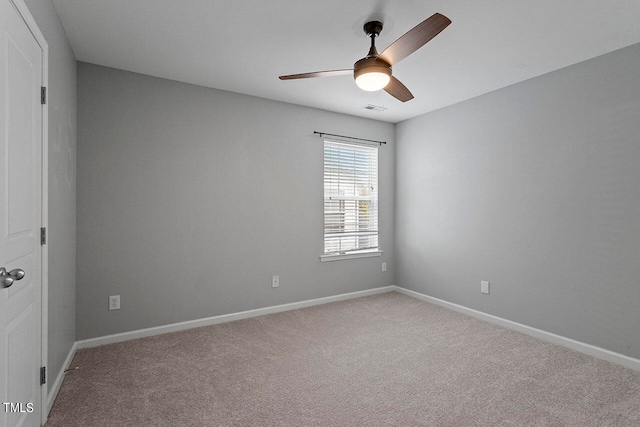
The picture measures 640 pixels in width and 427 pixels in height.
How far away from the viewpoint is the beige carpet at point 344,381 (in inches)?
76.3

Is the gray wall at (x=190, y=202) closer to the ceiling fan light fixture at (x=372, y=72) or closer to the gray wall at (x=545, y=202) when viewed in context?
the gray wall at (x=545, y=202)

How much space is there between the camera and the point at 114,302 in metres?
2.99

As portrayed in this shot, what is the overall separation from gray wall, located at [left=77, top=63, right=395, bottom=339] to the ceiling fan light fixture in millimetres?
1853

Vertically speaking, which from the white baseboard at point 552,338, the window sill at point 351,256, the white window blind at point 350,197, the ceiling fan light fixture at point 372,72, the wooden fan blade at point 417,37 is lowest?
the white baseboard at point 552,338

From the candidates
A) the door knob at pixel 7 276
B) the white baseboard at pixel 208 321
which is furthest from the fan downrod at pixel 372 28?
the white baseboard at pixel 208 321

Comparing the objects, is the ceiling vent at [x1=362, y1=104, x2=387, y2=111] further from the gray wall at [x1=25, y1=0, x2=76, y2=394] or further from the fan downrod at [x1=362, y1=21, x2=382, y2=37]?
the gray wall at [x1=25, y1=0, x2=76, y2=394]

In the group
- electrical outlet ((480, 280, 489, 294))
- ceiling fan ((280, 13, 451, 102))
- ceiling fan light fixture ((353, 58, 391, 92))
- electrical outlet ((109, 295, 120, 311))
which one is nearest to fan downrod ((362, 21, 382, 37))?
ceiling fan ((280, 13, 451, 102))

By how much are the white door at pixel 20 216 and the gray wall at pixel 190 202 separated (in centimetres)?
122

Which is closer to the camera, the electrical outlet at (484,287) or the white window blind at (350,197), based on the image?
the electrical outlet at (484,287)

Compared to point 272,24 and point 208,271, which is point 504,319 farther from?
point 272,24

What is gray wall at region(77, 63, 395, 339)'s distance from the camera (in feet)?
9.64

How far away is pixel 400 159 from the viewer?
4.79m

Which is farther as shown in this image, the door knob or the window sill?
the window sill

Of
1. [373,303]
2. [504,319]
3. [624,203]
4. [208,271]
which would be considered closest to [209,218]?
[208,271]
